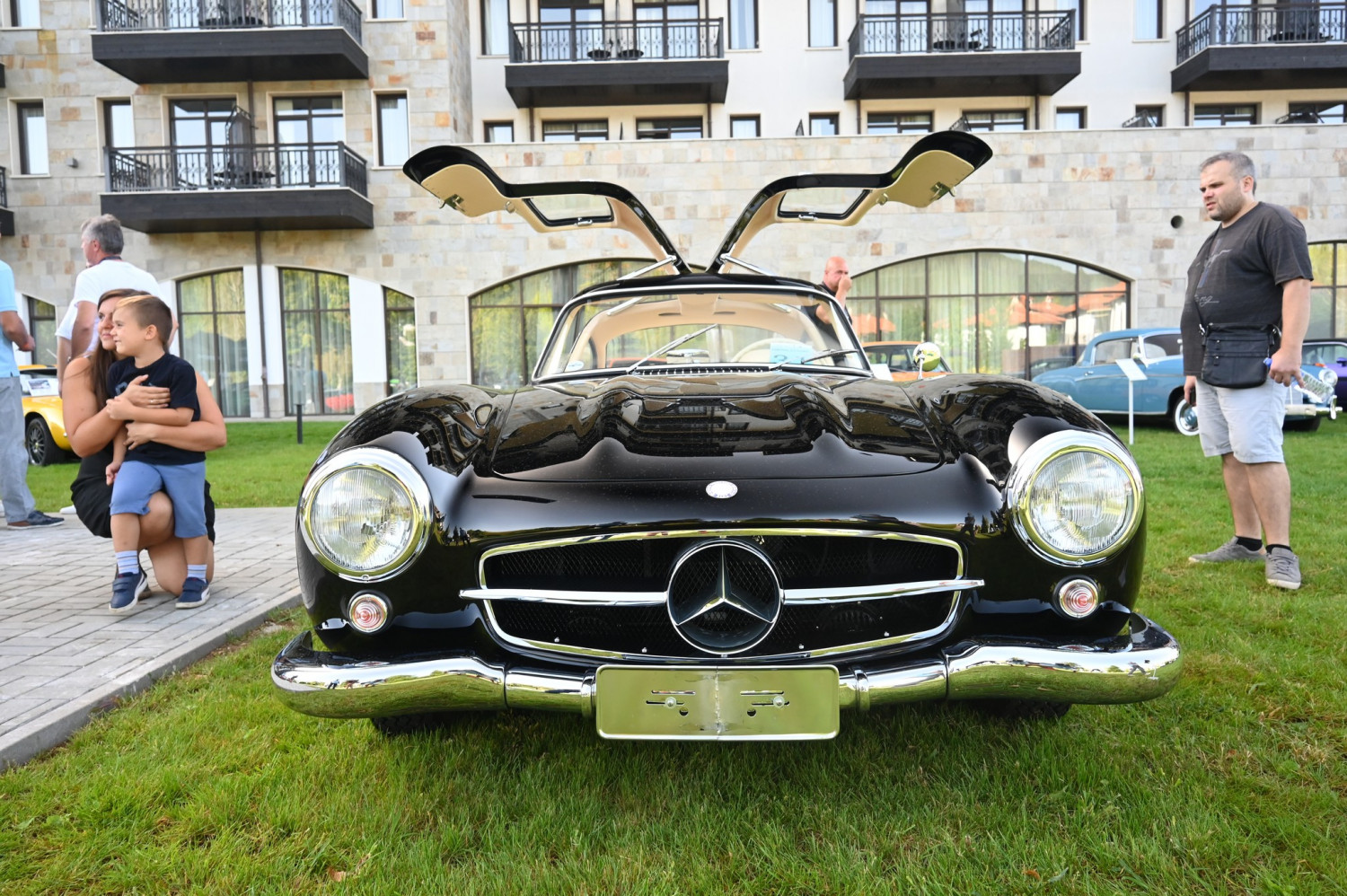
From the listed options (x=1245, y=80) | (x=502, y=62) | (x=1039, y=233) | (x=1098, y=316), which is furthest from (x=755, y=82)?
(x=1245, y=80)

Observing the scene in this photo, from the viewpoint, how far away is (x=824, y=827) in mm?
1838

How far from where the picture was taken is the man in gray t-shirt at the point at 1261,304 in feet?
11.4

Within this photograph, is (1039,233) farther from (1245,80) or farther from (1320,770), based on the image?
(1320,770)

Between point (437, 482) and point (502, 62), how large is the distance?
66.3ft

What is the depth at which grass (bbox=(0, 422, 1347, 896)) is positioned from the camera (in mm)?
1679

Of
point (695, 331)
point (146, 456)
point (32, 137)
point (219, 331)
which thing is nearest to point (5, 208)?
point (32, 137)

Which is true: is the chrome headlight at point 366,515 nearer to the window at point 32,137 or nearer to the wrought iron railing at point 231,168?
the wrought iron railing at point 231,168

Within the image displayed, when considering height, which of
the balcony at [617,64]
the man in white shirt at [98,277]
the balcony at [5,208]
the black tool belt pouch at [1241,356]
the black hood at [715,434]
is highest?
the balcony at [617,64]

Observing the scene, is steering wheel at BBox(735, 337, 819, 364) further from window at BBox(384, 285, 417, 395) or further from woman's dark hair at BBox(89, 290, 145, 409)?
window at BBox(384, 285, 417, 395)

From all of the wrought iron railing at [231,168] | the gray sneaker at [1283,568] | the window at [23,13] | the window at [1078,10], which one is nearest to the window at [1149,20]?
the window at [1078,10]

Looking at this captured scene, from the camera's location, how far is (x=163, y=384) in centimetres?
345

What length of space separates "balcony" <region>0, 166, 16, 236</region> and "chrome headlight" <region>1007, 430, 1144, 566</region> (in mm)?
22398

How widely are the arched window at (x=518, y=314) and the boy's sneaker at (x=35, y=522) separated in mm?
11870

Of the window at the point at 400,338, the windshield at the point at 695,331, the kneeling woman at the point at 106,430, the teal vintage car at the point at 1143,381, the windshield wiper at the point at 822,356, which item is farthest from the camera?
the window at the point at 400,338
